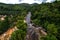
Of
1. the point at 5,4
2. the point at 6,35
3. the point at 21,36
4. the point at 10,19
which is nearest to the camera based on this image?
the point at 21,36

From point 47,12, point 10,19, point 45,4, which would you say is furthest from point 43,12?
point 10,19

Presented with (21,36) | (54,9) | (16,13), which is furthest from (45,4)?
(21,36)

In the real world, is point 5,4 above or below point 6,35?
above

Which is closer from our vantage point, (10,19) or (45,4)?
(10,19)

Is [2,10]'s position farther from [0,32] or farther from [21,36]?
[21,36]

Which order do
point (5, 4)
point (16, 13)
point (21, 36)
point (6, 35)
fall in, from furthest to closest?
point (5, 4)
point (16, 13)
point (6, 35)
point (21, 36)

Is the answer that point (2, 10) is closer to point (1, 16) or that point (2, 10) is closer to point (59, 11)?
point (1, 16)
